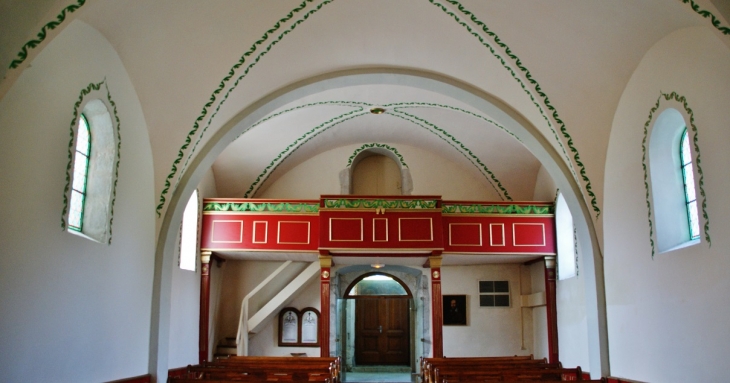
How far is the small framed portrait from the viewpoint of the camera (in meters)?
17.1

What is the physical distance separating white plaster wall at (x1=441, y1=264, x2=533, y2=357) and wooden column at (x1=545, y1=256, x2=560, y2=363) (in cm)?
216

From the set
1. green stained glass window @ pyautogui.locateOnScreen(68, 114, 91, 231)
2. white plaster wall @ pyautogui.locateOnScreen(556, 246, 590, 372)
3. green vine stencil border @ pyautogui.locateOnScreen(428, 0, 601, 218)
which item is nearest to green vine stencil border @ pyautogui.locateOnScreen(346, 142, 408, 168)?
white plaster wall @ pyautogui.locateOnScreen(556, 246, 590, 372)

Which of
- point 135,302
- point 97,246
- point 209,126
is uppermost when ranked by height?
point 209,126

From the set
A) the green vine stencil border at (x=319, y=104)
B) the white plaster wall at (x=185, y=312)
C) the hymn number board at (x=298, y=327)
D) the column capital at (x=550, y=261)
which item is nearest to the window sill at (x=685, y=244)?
the column capital at (x=550, y=261)

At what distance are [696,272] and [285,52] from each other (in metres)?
5.62

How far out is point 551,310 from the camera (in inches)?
575

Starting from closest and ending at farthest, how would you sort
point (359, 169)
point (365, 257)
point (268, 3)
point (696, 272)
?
point (696, 272) → point (268, 3) → point (365, 257) → point (359, 169)

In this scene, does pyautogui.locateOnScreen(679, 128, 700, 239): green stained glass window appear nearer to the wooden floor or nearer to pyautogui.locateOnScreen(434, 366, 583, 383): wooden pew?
pyautogui.locateOnScreen(434, 366, 583, 383): wooden pew

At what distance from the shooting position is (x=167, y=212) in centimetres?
913

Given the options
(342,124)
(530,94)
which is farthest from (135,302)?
(342,124)

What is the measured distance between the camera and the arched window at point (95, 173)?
7387 millimetres

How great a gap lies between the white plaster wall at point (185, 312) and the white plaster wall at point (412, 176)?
7.28ft

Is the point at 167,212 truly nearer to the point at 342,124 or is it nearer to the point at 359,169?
the point at 342,124

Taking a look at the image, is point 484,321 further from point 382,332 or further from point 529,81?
point 529,81
